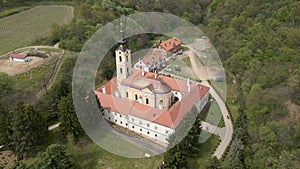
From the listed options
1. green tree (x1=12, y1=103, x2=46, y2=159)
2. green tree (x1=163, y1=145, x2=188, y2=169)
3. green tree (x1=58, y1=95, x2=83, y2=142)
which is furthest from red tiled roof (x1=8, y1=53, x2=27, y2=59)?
green tree (x1=163, y1=145, x2=188, y2=169)

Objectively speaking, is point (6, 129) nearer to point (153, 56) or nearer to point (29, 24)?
point (153, 56)

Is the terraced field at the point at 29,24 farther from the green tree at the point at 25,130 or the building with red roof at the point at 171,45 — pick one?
the green tree at the point at 25,130

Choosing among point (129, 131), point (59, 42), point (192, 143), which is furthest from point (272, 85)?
point (59, 42)

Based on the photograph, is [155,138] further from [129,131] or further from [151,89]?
[151,89]

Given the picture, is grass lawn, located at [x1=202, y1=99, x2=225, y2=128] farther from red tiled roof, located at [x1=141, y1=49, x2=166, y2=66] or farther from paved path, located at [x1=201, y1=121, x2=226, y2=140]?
red tiled roof, located at [x1=141, y1=49, x2=166, y2=66]

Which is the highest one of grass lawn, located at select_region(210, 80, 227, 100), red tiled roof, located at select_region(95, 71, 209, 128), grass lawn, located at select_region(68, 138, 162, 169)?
red tiled roof, located at select_region(95, 71, 209, 128)

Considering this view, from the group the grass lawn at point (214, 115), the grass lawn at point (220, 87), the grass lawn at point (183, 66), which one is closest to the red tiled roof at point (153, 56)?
the grass lawn at point (183, 66)
